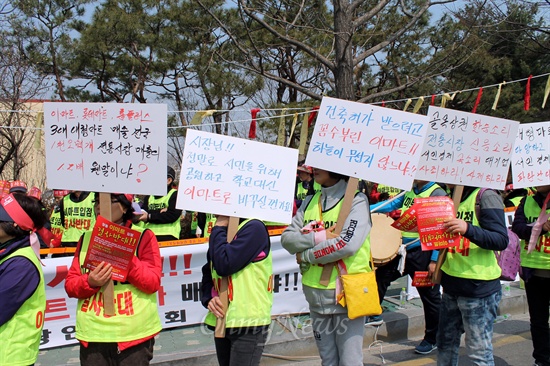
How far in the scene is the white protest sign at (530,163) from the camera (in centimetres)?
427

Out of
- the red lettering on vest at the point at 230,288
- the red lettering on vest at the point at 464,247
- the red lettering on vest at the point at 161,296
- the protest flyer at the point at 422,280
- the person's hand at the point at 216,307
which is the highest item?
the red lettering on vest at the point at 464,247

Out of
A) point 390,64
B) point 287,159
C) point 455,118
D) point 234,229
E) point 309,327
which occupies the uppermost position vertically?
point 390,64

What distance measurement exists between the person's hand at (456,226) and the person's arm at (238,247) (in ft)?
4.06

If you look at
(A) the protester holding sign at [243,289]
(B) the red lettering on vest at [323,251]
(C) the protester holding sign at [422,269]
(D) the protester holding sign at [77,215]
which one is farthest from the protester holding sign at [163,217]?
(B) the red lettering on vest at [323,251]

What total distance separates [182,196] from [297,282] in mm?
3260

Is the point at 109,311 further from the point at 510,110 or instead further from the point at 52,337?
the point at 510,110

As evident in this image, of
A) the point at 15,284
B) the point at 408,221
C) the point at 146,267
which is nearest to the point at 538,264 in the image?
the point at 408,221

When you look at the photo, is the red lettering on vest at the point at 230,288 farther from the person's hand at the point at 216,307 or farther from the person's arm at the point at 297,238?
the person's arm at the point at 297,238

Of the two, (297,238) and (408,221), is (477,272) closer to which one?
(408,221)

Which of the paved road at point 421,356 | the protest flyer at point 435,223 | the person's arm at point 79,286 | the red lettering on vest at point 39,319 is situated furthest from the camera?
the paved road at point 421,356

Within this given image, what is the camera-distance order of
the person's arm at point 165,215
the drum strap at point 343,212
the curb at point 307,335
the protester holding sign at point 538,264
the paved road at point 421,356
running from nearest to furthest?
the drum strap at point 343,212, the protester holding sign at point 538,264, the curb at point 307,335, the paved road at point 421,356, the person's arm at point 165,215

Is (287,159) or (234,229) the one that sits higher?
(287,159)

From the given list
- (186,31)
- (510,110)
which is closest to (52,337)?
(186,31)

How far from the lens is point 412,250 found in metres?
5.18
